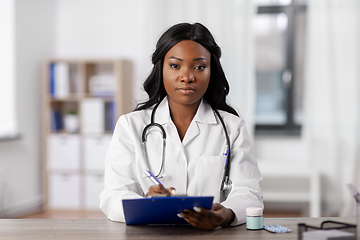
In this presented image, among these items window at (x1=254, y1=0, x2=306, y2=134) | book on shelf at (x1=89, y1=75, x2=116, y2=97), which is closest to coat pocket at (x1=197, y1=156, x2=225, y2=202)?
book on shelf at (x1=89, y1=75, x2=116, y2=97)

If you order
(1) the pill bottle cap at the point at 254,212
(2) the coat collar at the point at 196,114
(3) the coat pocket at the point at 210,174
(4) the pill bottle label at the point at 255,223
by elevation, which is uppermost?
(2) the coat collar at the point at 196,114

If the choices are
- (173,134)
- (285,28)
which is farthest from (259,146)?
(173,134)

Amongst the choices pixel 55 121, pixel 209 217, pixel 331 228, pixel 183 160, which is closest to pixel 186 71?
pixel 183 160

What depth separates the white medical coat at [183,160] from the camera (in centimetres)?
146

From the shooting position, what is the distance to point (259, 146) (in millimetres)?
4609

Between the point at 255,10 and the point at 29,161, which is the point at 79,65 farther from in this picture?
the point at 255,10

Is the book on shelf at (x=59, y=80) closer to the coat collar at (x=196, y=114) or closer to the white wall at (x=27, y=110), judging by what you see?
the white wall at (x=27, y=110)

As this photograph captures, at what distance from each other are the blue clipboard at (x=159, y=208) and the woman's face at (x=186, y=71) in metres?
0.44

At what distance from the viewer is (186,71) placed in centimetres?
146

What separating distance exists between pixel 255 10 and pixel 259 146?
140 centimetres

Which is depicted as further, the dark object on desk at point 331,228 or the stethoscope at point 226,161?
the stethoscope at point 226,161

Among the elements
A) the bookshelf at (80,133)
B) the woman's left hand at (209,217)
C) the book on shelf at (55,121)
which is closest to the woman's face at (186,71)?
the woman's left hand at (209,217)

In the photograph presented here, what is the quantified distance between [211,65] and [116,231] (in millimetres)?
708

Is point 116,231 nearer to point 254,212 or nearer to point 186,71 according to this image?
point 254,212
